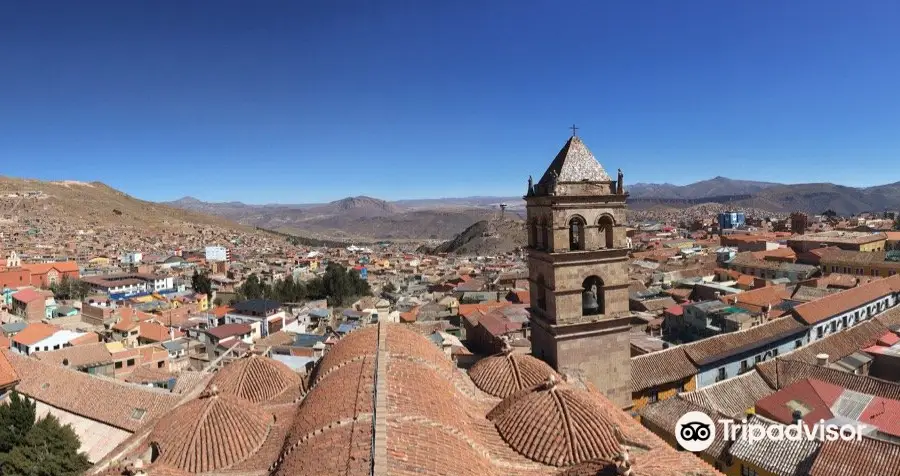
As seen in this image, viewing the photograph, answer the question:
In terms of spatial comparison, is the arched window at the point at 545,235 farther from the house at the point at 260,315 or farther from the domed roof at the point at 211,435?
Result: the house at the point at 260,315

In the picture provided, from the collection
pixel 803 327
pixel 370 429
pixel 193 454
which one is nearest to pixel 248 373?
pixel 193 454

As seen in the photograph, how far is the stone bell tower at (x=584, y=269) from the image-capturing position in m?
12.7

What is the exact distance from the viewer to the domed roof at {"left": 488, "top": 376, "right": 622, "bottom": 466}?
8945 millimetres

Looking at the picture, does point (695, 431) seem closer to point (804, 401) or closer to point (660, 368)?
point (804, 401)

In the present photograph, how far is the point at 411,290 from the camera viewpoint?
61.5 meters

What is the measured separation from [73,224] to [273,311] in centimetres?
12263

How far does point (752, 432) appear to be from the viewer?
1573 centimetres

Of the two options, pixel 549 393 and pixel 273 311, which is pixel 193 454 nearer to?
pixel 549 393

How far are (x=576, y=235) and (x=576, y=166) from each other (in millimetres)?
1952

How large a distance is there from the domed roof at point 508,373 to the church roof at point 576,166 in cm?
440

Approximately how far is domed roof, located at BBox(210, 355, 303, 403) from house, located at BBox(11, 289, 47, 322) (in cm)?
4153

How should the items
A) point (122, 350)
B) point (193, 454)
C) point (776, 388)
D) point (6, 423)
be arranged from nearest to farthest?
1. point (193, 454)
2. point (6, 423)
3. point (776, 388)
4. point (122, 350)

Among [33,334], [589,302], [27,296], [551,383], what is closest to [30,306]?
[27,296]

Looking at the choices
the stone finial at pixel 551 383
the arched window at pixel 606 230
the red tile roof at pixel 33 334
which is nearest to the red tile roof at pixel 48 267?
the red tile roof at pixel 33 334
